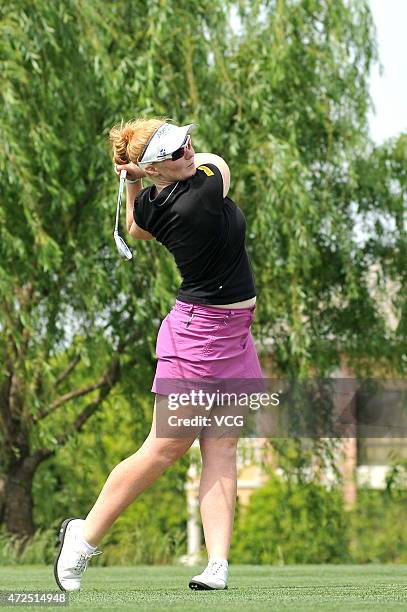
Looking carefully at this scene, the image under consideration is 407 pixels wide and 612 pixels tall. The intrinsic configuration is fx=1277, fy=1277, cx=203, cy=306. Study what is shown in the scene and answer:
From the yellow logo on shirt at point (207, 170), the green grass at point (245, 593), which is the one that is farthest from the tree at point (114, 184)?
the yellow logo on shirt at point (207, 170)

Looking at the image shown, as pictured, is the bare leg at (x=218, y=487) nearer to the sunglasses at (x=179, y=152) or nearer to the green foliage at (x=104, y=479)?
the sunglasses at (x=179, y=152)

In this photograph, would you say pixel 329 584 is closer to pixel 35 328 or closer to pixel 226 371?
pixel 226 371

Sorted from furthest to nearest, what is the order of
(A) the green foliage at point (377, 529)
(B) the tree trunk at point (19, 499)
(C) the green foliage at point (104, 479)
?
1. (A) the green foliage at point (377, 529)
2. (B) the tree trunk at point (19, 499)
3. (C) the green foliage at point (104, 479)

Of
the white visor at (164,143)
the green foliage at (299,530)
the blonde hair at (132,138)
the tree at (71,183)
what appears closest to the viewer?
the white visor at (164,143)

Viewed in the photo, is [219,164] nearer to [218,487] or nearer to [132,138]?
[132,138]

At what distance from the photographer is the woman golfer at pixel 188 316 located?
453 centimetres

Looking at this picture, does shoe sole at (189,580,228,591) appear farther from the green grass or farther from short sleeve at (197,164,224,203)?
short sleeve at (197,164,224,203)

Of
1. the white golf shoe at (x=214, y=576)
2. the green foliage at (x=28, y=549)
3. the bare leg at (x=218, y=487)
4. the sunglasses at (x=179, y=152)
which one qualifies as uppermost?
the sunglasses at (x=179, y=152)

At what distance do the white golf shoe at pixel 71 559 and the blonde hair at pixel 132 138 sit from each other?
136 cm

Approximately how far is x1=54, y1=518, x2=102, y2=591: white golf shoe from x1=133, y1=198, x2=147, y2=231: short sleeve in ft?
3.69

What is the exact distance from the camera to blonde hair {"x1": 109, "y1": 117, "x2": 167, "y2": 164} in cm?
460

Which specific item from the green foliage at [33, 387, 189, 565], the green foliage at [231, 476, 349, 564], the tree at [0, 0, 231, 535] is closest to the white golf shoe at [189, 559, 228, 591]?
the tree at [0, 0, 231, 535]

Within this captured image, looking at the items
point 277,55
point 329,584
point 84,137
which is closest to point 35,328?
point 84,137

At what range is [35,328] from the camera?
38.4 ft
